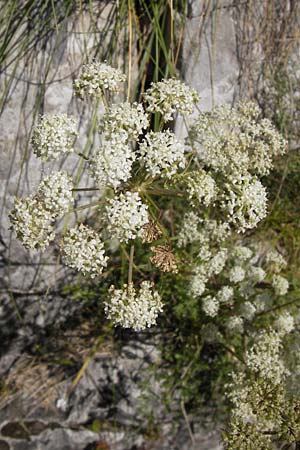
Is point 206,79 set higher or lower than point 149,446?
higher

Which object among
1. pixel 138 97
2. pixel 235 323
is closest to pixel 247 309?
pixel 235 323

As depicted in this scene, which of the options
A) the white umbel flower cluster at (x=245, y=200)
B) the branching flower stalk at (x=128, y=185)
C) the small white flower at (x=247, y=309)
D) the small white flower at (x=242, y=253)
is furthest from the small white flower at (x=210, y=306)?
the white umbel flower cluster at (x=245, y=200)

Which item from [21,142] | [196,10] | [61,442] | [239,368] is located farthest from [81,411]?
[196,10]

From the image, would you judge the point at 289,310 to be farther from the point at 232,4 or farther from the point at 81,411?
the point at 232,4

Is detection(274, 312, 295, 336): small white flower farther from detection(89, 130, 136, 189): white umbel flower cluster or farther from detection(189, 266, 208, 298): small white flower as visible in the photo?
detection(89, 130, 136, 189): white umbel flower cluster

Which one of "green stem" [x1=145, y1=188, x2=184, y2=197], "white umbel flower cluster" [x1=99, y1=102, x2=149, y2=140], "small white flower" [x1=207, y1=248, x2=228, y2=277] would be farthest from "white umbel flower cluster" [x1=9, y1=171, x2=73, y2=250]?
"small white flower" [x1=207, y1=248, x2=228, y2=277]

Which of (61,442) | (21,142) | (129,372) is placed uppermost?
(21,142)
